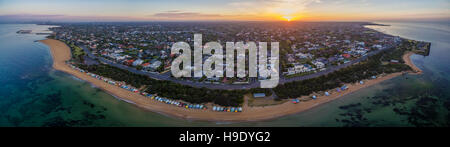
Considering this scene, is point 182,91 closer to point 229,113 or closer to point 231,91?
point 231,91

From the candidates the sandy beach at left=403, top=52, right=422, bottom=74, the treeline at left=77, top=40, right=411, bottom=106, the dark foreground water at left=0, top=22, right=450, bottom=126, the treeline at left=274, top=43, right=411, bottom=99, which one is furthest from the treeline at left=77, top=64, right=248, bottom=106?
the sandy beach at left=403, top=52, right=422, bottom=74

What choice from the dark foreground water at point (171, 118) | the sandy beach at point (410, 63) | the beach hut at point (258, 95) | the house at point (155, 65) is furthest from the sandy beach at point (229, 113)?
the sandy beach at point (410, 63)

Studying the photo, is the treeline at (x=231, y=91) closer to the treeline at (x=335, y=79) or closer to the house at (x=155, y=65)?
the treeline at (x=335, y=79)

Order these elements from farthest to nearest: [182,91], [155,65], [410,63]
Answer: [410,63] < [155,65] < [182,91]

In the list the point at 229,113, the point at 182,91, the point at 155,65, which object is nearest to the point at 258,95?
the point at 229,113

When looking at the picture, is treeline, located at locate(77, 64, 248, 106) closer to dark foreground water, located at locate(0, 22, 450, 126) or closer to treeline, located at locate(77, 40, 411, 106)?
treeline, located at locate(77, 40, 411, 106)

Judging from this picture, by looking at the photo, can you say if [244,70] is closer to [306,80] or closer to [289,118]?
[306,80]

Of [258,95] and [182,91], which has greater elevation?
[182,91]
